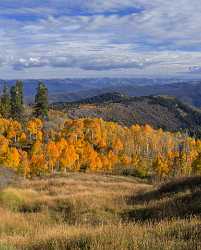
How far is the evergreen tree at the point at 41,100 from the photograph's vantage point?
10608 centimetres

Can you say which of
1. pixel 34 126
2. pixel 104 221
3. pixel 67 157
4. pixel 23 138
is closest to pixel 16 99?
pixel 34 126

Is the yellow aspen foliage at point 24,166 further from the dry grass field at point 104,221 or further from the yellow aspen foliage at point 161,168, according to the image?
the dry grass field at point 104,221

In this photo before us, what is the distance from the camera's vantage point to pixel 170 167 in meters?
111

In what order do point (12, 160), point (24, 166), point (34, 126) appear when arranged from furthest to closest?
point (34, 126) < point (24, 166) < point (12, 160)

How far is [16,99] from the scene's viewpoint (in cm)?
11375

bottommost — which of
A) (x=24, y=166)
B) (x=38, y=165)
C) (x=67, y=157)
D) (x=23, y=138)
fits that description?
(x=38, y=165)

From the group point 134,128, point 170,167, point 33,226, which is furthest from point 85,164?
point 33,226

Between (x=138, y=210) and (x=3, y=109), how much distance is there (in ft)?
336

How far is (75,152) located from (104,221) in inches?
3581

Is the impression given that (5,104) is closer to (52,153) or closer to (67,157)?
(52,153)

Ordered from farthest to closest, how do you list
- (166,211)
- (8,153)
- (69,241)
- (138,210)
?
(8,153) → (138,210) → (166,211) → (69,241)

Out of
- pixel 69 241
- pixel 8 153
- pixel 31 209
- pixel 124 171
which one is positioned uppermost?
pixel 69 241

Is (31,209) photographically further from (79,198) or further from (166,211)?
(166,211)

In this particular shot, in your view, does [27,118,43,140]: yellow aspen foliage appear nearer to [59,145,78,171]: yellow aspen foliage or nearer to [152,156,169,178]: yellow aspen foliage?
[59,145,78,171]: yellow aspen foliage
